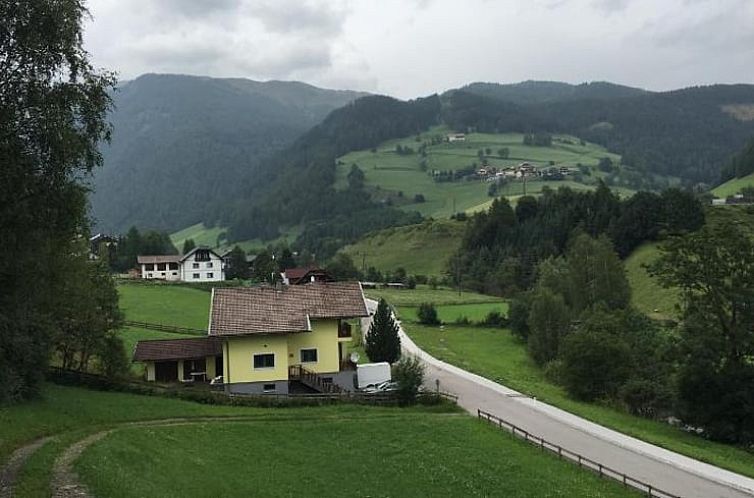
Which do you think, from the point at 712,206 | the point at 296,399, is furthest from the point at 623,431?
the point at 712,206

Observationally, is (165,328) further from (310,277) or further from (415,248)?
(415,248)

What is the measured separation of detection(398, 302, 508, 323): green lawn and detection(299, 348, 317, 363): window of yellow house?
47.3 metres

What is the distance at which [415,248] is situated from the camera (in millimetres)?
177000

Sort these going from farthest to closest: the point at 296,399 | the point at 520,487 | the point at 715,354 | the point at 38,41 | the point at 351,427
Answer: the point at 715,354, the point at 296,399, the point at 351,427, the point at 520,487, the point at 38,41

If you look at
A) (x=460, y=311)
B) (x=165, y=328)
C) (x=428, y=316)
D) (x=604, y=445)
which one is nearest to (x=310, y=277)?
(x=460, y=311)

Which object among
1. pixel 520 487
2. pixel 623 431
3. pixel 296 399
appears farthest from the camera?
pixel 296 399

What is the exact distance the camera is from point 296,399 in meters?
39.7

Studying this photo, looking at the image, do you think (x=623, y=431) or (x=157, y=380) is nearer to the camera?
(x=623, y=431)

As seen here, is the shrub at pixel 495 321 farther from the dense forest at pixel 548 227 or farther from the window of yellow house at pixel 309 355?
the window of yellow house at pixel 309 355

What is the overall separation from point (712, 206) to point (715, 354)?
104332 millimetres

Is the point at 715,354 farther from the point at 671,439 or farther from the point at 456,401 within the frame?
the point at 456,401

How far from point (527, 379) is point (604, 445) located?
78.0 feet

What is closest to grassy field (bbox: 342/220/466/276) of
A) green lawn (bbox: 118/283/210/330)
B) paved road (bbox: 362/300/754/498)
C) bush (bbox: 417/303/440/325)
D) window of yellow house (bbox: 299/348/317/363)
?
bush (bbox: 417/303/440/325)

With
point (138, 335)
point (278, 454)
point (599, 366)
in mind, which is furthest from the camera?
point (138, 335)
